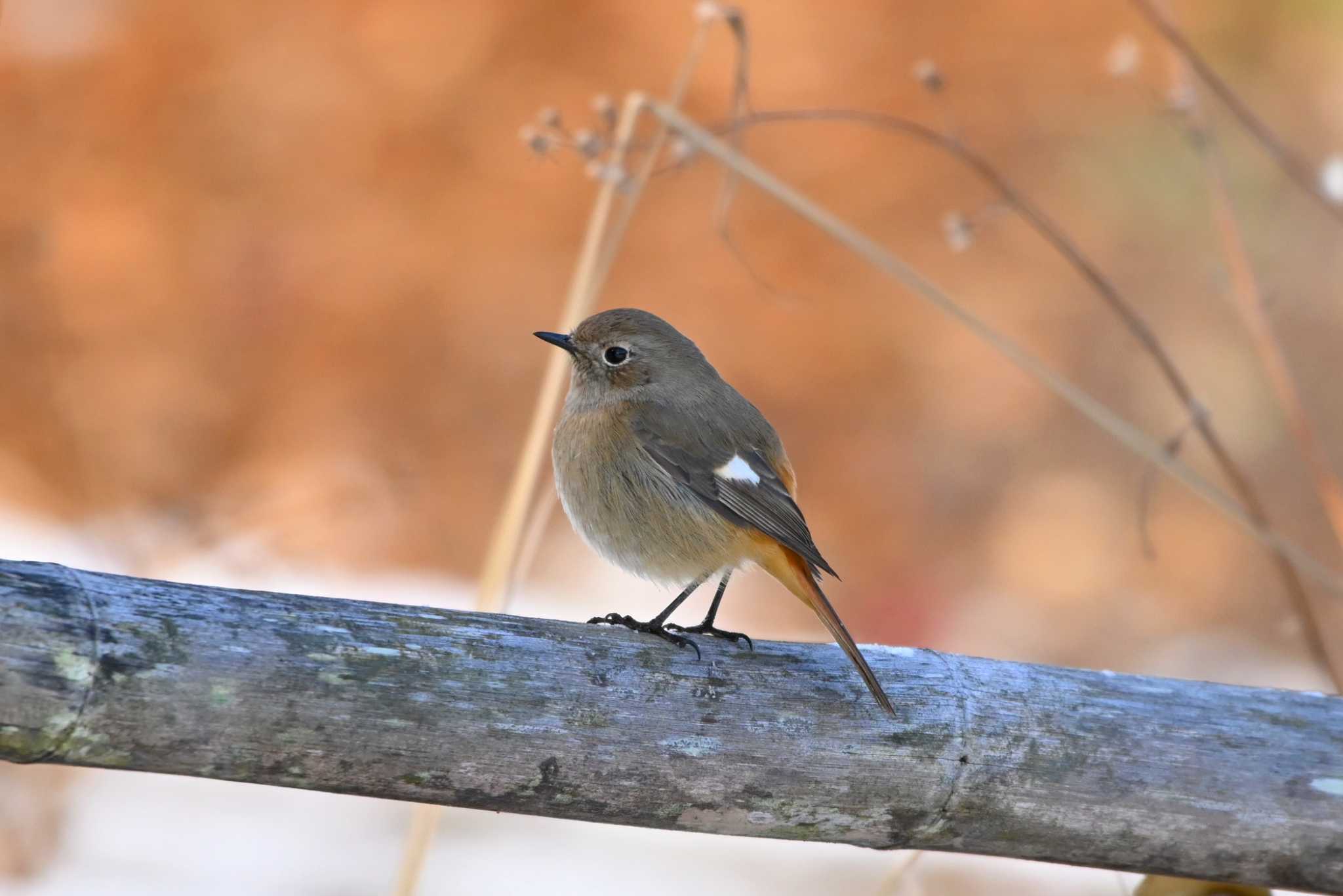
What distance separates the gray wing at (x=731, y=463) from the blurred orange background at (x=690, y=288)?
95.9 inches

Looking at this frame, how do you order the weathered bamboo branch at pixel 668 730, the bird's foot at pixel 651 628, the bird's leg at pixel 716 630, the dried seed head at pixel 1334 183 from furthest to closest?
1. the dried seed head at pixel 1334 183
2. the bird's leg at pixel 716 630
3. the bird's foot at pixel 651 628
4. the weathered bamboo branch at pixel 668 730

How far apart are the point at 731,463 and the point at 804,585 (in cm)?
32

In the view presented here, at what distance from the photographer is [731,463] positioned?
2707 mm

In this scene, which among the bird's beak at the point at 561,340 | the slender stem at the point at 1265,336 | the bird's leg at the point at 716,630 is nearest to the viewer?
the bird's leg at the point at 716,630

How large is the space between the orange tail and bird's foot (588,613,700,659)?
20 cm

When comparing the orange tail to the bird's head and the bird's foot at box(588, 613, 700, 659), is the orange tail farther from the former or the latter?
the bird's head

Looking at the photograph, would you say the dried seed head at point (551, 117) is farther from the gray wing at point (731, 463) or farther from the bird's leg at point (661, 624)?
the bird's leg at point (661, 624)

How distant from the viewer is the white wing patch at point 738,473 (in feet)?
8.68

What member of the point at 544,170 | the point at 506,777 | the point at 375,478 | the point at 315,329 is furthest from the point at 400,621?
the point at 544,170

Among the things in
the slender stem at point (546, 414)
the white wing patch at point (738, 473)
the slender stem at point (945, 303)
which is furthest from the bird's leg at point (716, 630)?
the slender stem at point (945, 303)

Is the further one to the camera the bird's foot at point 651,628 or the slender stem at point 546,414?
the slender stem at point 546,414

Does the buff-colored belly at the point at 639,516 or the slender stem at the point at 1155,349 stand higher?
the slender stem at the point at 1155,349

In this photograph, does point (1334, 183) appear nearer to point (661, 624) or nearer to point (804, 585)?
point (804, 585)

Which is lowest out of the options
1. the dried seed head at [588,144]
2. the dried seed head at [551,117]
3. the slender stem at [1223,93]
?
the dried seed head at [588,144]
